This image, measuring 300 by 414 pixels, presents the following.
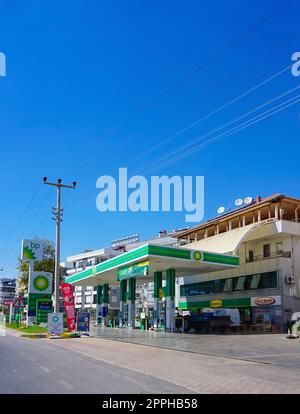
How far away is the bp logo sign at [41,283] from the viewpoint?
167ft

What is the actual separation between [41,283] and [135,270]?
15455 mm

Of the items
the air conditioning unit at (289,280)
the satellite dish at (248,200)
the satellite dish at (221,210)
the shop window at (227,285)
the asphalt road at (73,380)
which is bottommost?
the asphalt road at (73,380)

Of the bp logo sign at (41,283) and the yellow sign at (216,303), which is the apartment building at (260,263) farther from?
the bp logo sign at (41,283)

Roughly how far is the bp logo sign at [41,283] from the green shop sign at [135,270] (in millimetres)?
11153

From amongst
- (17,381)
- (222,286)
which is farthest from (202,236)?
(17,381)

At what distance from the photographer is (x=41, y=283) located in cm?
5178

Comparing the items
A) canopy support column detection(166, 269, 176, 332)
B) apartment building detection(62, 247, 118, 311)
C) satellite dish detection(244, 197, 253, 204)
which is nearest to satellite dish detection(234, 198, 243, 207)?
satellite dish detection(244, 197, 253, 204)

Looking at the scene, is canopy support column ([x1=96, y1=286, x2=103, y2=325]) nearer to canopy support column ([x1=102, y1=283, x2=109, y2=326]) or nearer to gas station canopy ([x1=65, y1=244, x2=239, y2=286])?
canopy support column ([x1=102, y1=283, x2=109, y2=326])

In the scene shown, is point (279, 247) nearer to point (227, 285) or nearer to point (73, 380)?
point (227, 285)

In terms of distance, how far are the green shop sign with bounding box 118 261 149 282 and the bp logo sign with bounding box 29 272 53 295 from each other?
11153mm

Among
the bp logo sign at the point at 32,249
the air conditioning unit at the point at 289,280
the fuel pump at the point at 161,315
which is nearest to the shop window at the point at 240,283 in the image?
the air conditioning unit at the point at 289,280

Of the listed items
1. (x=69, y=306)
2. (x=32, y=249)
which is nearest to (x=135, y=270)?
(x=69, y=306)

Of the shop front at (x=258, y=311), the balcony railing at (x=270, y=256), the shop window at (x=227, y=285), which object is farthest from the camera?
the shop window at (x=227, y=285)
